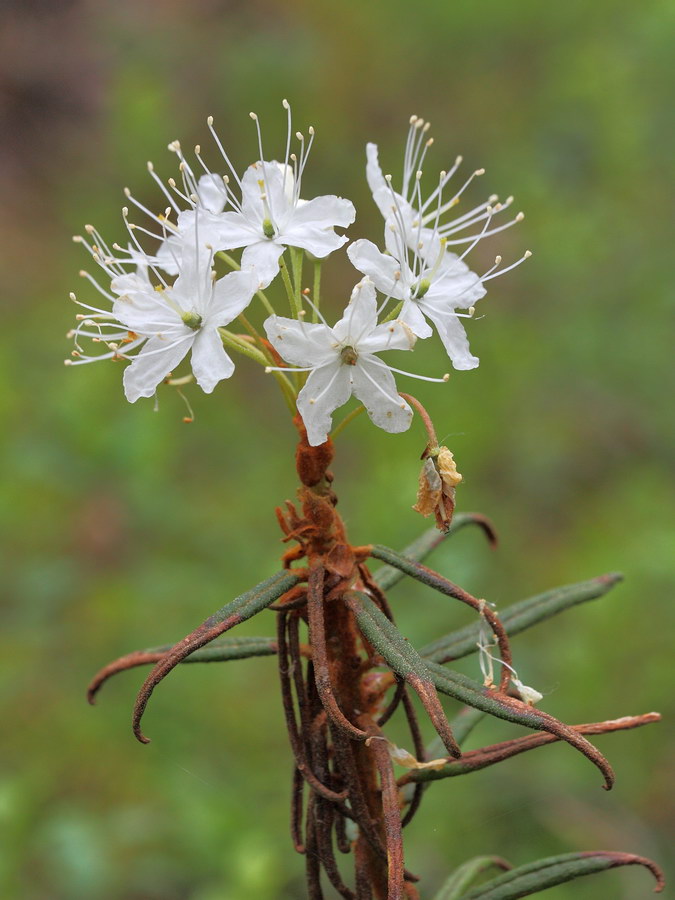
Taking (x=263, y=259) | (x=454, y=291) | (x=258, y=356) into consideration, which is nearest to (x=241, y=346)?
(x=258, y=356)

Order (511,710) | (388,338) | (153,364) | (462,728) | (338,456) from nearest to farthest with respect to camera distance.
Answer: (511,710) < (388,338) < (153,364) < (462,728) < (338,456)

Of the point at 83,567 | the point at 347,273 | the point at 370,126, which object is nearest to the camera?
the point at 83,567

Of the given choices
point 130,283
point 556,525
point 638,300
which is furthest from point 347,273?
point 130,283

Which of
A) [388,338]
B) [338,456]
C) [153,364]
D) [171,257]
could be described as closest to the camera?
[388,338]

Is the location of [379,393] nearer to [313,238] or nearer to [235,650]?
[313,238]

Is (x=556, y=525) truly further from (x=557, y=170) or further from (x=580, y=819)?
(x=557, y=170)

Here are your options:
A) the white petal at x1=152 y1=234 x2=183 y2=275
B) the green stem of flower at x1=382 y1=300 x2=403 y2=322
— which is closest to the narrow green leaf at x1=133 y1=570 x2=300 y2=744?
the green stem of flower at x1=382 y1=300 x2=403 y2=322

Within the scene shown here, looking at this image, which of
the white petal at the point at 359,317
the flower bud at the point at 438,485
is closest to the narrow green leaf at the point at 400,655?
the flower bud at the point at 438,485
